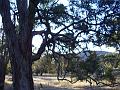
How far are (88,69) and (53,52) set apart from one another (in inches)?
64.8

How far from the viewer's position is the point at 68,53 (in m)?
16.2

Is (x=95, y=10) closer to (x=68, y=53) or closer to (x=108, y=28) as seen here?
(x=108, y=28)

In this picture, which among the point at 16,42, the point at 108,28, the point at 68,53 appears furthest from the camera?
the point at 68,53

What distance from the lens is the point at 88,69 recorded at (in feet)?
51.9

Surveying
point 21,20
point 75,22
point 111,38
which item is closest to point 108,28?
point 111,38

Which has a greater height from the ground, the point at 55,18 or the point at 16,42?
the point at 55,18

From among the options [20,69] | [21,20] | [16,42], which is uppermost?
[21,20]

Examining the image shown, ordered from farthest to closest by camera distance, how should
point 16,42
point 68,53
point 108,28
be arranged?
point 68,53 → point 108,28 → point 16,42

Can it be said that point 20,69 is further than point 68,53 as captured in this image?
No

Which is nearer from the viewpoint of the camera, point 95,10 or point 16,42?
point 16,42

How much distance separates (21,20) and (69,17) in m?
2.37

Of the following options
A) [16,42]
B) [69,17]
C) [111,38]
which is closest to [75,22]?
[69,17]

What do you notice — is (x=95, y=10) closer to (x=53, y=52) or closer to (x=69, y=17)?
(x=69, y=17)

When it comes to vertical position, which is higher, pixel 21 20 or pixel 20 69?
pixel 21 20
